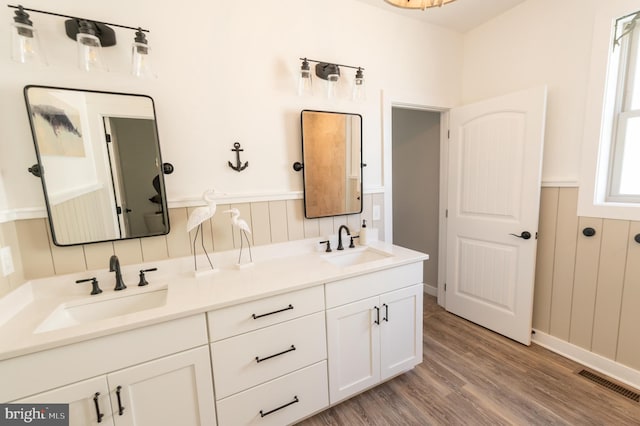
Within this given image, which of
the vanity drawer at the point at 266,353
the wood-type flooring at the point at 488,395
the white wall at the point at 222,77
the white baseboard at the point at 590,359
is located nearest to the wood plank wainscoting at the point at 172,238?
the white wall at the point at 222,77

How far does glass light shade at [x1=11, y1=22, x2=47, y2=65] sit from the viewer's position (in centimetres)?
115

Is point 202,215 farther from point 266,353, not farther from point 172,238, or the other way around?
point 266,353

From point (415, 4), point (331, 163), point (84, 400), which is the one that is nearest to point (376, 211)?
point (331, 163)

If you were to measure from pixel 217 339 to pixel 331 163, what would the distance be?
1.34 meters

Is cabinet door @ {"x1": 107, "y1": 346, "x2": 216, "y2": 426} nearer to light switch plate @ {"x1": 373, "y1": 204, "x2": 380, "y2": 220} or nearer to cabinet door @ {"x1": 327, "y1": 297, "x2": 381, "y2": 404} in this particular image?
cabinet door @ {"x1": 327, "y1": 297, "x2": 381, "y2": 404}

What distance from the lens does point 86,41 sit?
1.24 metres

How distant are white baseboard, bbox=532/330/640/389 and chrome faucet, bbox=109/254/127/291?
117 inches

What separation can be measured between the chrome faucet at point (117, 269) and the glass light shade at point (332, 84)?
5.38ft

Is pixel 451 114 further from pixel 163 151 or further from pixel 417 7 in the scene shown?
pixel 163 151

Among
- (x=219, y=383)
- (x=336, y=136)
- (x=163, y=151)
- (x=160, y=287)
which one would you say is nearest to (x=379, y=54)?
(x=336, y=136)

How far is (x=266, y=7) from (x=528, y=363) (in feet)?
10.0

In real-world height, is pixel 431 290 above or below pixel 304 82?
below

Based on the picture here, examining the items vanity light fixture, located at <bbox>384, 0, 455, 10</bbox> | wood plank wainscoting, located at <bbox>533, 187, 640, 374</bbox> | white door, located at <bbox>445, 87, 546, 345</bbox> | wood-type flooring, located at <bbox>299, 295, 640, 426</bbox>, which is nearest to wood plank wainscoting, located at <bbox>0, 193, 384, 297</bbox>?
white door, located at <bbox>445, 87, 546, 345</bbox>

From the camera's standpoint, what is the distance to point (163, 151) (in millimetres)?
1540
